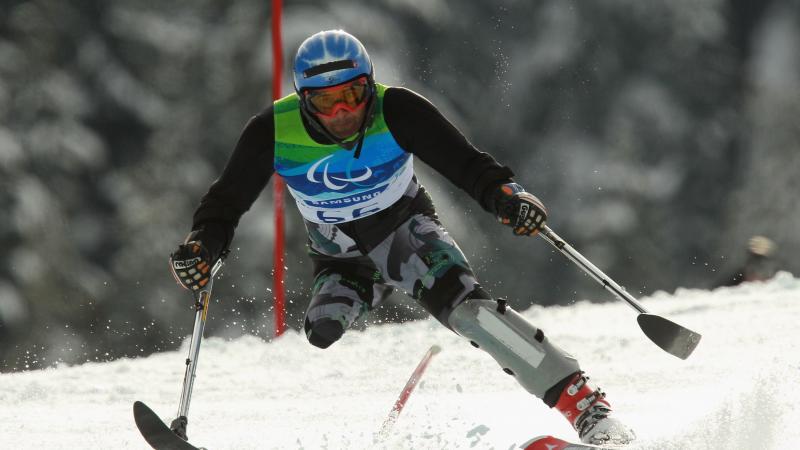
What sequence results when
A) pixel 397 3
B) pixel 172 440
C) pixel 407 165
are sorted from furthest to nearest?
1. pixel 397 3
2. pixel 407 165
3. pixel 172 440

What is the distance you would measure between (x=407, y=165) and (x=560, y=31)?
27.8ft

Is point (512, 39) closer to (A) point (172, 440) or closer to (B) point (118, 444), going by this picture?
(B) point (118, 444)

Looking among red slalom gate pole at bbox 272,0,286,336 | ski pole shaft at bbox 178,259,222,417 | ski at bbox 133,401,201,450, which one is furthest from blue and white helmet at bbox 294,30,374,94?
red slalom gate pole at bbox 272,0,286,336

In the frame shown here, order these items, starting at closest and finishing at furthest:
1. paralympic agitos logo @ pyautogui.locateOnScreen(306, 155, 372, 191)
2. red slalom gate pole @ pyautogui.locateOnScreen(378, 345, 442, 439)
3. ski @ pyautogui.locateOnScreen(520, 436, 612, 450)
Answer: ski @ pyautogui.locateOnScreen(520, 436, 612, 450)
paralympic agitos logo @ pyautogui.locateOnScreen(306, 155, 372, 191)
red slalom gate pole @ pyautogui.locateOnScreen(378, 345, 442, 439)

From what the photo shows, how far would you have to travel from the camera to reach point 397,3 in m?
11.1

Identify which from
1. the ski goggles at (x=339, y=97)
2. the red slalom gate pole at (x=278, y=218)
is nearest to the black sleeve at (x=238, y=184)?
the ski goggles at (x=339, y=97)

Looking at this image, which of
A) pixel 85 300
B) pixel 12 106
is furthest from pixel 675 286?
pixel 12 106

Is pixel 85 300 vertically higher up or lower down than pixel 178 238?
lower down

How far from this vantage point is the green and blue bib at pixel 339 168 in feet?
12.4

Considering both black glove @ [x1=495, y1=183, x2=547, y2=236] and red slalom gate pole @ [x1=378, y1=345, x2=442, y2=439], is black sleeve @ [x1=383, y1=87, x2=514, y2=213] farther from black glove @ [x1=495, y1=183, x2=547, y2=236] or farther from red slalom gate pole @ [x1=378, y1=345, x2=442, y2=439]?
red slalom gate pole @ [x1=378, y1=345, x2=442, y2=439]

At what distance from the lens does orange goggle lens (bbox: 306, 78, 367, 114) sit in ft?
12.0

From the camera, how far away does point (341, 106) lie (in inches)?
143

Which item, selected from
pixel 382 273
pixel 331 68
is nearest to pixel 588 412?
pixel 382 273

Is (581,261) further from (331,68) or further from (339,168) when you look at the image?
(331,68)
